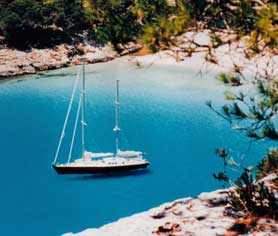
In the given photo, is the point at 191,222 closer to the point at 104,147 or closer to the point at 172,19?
the point at 172,19

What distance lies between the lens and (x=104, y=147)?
37375mm

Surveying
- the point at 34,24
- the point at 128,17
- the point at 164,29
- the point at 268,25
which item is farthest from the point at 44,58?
the point at 268,25

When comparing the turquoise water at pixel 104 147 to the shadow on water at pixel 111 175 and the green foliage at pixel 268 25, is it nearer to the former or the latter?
the shadow on water at pixel 111 175

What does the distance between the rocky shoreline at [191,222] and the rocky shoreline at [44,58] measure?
5712 centimetres

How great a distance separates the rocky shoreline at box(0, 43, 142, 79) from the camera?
215 feet

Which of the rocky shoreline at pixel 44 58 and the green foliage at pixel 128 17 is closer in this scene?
the green foliage at pixel 128 17

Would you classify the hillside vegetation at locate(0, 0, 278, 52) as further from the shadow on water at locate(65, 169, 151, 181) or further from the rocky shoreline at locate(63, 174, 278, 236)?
the shadow on water at locate(65, 169, 151, 181)

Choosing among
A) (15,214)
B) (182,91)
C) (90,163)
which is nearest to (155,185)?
(90,163)

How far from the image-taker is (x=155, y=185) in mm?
31062

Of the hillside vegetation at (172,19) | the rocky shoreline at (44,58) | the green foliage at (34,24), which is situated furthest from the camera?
the green foliage at (34,24)

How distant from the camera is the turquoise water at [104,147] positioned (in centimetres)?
2738

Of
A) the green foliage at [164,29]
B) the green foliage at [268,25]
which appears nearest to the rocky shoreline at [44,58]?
the green foliage at [164,29]

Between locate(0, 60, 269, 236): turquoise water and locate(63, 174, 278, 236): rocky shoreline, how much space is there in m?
17.7

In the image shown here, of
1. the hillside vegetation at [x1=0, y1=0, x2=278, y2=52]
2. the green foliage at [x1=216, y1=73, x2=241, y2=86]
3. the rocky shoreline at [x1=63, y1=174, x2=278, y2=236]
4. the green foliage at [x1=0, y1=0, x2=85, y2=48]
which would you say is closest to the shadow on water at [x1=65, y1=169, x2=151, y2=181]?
the rocky shoreline at [x1=63, y1=174, x2=278, y2=236]
